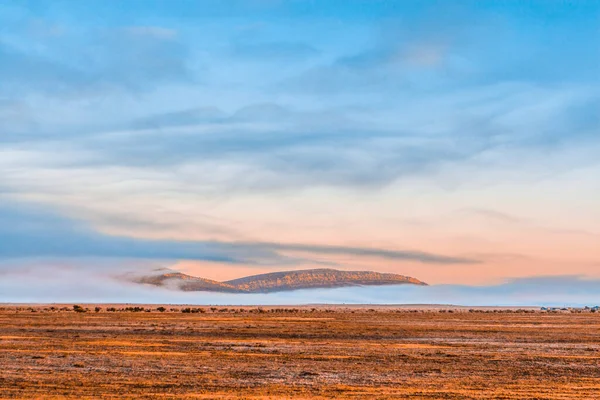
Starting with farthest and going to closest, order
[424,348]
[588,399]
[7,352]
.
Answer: [424,348] < [7,352] < [588,399]

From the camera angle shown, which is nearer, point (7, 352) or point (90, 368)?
point (90, 368)

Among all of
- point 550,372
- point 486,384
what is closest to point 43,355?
point 486,384

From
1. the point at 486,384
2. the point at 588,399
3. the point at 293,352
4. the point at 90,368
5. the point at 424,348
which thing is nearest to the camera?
the point at 588,399

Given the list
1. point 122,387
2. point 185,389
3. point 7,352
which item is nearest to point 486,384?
point 185,389

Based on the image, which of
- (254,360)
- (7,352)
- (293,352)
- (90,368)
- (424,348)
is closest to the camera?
(90,368)

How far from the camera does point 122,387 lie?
2020 centimetres

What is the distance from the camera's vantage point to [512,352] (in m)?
34.7

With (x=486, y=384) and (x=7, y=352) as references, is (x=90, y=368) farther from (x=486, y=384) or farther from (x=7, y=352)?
(x=486, y=384)

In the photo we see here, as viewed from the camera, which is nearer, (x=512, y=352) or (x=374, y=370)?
(x=374, y=370)

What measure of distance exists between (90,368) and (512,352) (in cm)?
1956

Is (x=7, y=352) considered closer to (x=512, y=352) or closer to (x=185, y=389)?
(x=185, y=389)

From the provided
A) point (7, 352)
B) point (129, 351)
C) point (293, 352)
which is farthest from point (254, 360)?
point (7, 352)

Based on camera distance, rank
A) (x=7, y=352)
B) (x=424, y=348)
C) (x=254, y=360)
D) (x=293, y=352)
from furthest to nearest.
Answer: (x=424, y=348) < (x=293, y=352) < (x=7, y=352) < (x=254, y=360)

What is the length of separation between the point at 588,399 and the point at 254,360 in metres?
13.3
